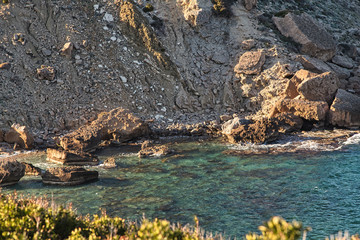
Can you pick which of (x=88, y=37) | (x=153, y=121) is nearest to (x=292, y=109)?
(x=153, y=121)

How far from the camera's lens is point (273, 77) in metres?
34.7

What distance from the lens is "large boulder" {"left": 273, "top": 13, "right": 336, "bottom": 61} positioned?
3734 centimetres

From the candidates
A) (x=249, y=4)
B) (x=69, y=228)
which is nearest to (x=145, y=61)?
(x=249, y=4)

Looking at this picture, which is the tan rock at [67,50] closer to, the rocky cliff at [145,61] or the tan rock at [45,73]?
the rocky cliff at [145,61]

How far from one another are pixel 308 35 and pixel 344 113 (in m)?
12.8

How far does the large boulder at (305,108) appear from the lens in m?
28.9

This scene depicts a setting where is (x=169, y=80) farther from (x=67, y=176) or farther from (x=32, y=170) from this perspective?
(x=67, y=176)

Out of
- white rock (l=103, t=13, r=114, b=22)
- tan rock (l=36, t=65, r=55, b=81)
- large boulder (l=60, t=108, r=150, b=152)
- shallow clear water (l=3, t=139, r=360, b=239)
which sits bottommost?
shallow clear water (l=3, t=139, r=360, b=239)

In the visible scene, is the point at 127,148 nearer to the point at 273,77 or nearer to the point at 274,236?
the point at 273,77

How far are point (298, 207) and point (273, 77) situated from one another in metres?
20.9

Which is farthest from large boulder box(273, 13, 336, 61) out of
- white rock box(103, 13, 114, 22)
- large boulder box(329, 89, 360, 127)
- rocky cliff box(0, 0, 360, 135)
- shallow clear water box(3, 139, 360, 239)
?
white rock box(103, 13, 114, 22)

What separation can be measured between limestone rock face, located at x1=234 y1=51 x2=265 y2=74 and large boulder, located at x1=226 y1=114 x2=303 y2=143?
869cm

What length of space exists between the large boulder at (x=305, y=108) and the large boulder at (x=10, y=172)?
20.9 meters

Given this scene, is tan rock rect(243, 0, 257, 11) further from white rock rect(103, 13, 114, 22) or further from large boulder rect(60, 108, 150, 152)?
large boulder rect(60, 108, 150, 152)
